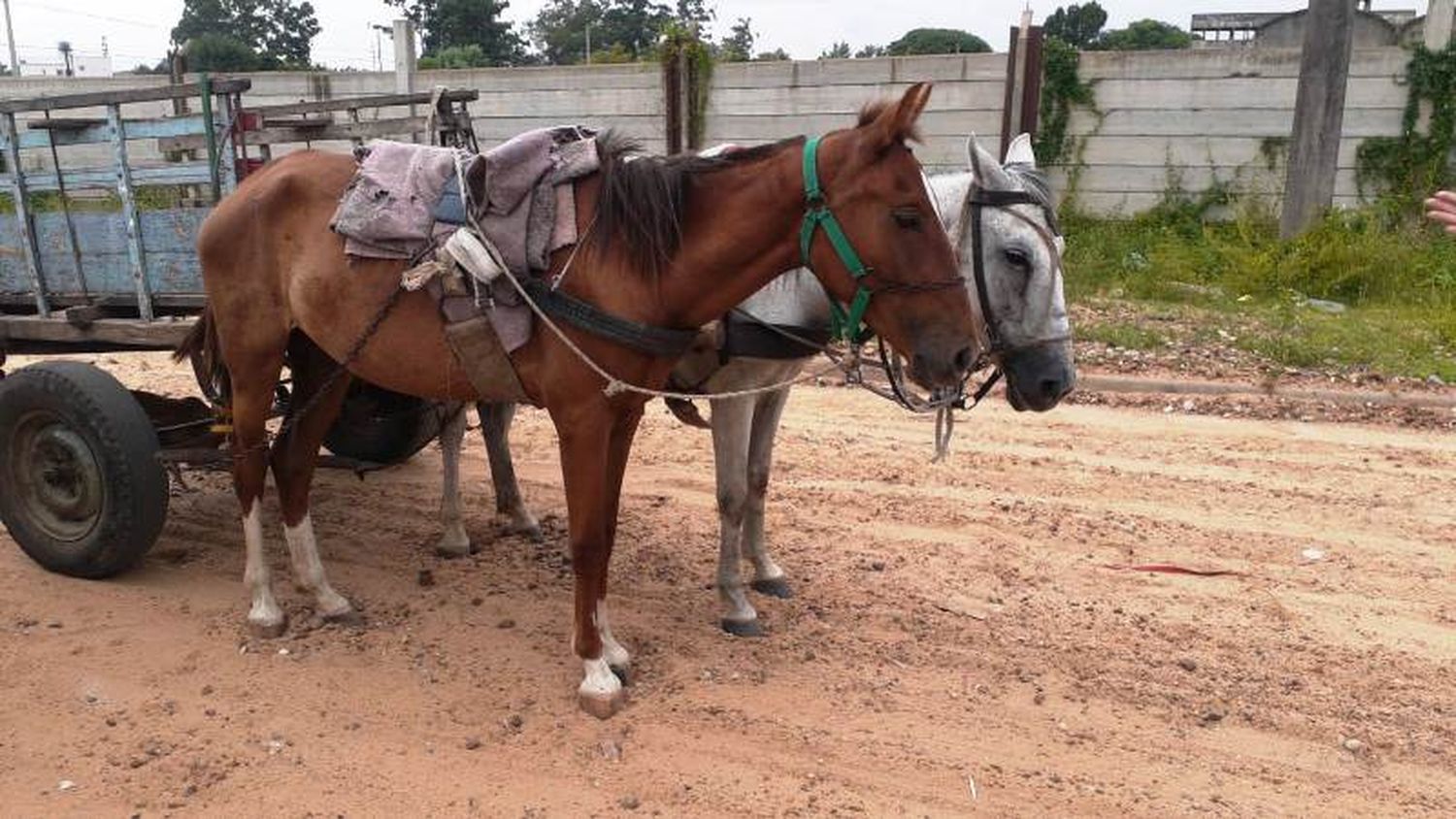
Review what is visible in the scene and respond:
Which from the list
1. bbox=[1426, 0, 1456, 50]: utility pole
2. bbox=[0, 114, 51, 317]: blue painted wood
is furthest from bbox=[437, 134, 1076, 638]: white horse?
bbox=[1426, 0, 1456, 50]: utility pole

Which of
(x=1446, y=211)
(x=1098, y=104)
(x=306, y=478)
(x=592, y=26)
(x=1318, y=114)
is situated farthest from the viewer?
(x=592, y=26)

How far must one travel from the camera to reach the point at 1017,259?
3307 mm

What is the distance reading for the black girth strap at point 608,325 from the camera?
10.2 feet

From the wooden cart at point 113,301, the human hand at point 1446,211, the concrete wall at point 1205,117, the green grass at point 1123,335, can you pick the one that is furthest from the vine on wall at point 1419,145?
the wooden cart at point 113,301

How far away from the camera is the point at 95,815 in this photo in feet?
9.31

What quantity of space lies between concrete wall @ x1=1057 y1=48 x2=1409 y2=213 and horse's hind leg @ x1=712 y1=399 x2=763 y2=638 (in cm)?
822

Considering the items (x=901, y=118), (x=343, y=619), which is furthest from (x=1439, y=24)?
(x=343, y=619)

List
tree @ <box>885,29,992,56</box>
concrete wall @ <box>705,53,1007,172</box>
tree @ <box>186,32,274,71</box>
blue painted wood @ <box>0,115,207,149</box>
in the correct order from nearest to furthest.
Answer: blue painted wood @ <box>0,115,207,149</box>
concrete wall @ <box>705,53,1007,172</box>
tree @ <box>186,32,274,71</box>
tree @ <box>885,29,992,56</box>

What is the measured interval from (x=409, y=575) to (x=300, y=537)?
21.8 inches

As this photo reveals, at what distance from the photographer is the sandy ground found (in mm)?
2990

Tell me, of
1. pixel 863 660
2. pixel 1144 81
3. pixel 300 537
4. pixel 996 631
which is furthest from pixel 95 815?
pixel 1144 81

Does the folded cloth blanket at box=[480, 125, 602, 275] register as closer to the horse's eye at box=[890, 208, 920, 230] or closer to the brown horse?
the brown horse

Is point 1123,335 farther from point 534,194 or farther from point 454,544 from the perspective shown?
point 534,194

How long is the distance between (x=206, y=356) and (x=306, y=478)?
0.62 meters
